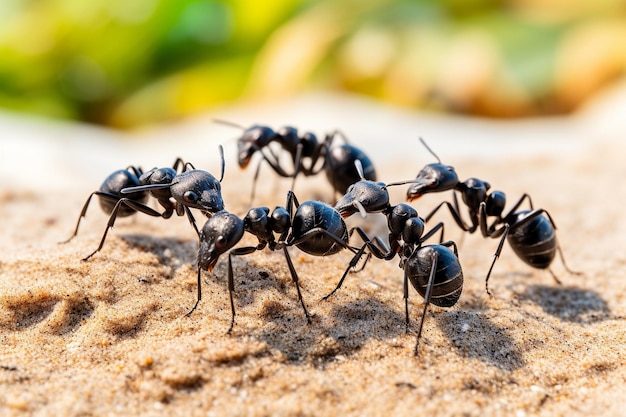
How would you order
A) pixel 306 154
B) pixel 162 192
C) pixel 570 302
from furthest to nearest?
1. pixel 306 154
2. pixel 570 302
3. pixel 162 192

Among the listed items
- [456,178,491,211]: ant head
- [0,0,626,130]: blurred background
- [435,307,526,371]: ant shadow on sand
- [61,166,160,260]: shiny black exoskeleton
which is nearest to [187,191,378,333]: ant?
[435,307,526,371]: ant shadow on sand

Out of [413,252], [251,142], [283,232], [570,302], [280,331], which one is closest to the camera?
[280,331]

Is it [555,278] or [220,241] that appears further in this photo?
[555,278]

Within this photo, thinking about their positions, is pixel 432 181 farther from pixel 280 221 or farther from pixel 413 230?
pixel 280 221

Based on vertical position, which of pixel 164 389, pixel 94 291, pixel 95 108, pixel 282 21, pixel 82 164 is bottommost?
pixel 164 389

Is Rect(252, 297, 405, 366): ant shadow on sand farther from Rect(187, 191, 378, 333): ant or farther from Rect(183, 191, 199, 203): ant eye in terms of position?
Rect(183, 191, 199, 203): ant eye

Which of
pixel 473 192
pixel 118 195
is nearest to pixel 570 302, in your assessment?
pixel 473 192

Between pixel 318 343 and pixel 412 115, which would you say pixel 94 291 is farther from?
pixel 412 115

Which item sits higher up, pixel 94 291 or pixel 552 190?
pixel 552 190

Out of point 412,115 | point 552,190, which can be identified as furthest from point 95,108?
point 552,190
